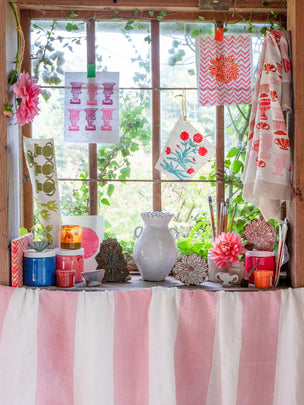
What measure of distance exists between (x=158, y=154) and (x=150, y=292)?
0.67m

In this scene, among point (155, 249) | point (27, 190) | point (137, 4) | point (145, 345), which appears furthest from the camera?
point (27, 190)

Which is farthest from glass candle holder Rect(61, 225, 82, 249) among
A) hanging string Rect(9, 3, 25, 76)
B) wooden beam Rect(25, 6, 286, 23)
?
wooden beam Rect(25, 6, 286, 23)

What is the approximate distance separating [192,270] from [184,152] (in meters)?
0.53

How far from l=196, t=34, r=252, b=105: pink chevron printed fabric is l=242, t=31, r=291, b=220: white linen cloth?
23 centimetres

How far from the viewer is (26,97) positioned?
1689 mm

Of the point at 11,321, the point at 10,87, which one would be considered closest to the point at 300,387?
the point at 11,321

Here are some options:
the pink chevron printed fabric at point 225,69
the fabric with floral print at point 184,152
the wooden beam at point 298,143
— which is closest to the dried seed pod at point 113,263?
the fabric with floral print at point 184,152

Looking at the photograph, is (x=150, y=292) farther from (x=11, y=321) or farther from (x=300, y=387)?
(x=300, y=387)

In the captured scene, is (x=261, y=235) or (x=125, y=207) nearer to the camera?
(x=261, y=235)

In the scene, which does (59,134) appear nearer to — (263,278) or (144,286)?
(144,286)

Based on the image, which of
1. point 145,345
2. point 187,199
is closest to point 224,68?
point 187,199

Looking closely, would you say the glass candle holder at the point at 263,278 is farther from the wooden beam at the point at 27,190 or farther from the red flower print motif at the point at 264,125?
the wooden beam at the point at 27,190

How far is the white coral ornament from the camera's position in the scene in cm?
175

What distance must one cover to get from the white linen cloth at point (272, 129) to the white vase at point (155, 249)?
368mm
